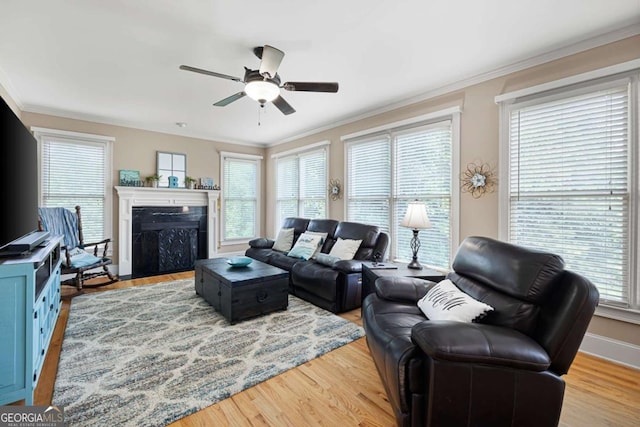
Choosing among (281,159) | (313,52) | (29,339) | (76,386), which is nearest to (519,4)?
(313,52)

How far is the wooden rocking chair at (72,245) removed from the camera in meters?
3.76

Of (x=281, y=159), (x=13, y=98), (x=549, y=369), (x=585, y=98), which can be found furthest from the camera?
(x=281, y=159)

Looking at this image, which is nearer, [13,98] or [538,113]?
[538,113]

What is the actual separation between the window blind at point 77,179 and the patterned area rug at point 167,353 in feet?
5.21

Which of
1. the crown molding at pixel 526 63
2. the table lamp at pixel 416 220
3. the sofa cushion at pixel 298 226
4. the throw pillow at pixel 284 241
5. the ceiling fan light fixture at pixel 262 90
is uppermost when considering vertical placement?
the crown molding at pixel 526 63

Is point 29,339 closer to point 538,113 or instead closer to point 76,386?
point 76,386

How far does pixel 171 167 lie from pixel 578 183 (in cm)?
592

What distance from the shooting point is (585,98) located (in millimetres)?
2518

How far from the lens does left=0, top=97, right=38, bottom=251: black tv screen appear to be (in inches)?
75.4

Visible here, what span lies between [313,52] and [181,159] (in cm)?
395

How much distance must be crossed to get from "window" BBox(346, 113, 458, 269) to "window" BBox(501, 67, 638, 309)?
2.16ft

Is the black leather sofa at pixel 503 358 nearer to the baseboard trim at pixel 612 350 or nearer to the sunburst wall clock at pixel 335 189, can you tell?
the baseboard trim at pixel 612 350

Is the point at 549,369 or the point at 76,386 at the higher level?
the point at 549,369

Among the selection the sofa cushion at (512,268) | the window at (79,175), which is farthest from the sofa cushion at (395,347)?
the window at (79,175)
